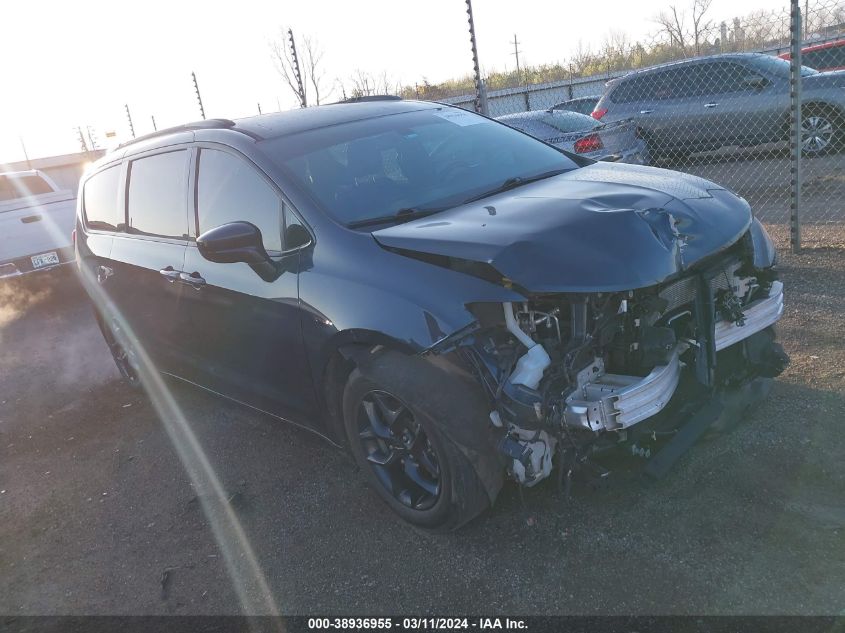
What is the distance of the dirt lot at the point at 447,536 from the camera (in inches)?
105

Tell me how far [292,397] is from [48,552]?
5.01 feet

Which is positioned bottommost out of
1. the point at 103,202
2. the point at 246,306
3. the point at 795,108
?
the point at 246,306

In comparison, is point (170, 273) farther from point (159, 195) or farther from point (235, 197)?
point (235, 197)

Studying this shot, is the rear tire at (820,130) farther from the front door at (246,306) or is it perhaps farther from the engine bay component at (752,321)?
Answer: the front door at (246,306)

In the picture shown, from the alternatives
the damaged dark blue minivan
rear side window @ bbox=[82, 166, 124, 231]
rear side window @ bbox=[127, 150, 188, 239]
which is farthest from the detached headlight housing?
rear side window @ bbox=[82, 166, 124, 231]

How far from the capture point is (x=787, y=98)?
33.1 ft

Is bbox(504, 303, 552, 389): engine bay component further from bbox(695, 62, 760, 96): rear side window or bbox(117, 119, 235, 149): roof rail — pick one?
bbox(695, 62, 760, 96): rear side window

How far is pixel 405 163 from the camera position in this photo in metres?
3.80

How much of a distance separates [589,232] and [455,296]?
0.57 m

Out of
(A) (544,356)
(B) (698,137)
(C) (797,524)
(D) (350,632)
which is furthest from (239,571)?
(B) (698,137)

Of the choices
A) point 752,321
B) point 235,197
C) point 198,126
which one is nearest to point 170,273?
point 235,197

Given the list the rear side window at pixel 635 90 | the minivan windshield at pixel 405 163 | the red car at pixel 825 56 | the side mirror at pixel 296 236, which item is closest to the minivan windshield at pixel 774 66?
the rear side window at pixel 635 90

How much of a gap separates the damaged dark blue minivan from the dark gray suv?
760cm

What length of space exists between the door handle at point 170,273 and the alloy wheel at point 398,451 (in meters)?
1.62
